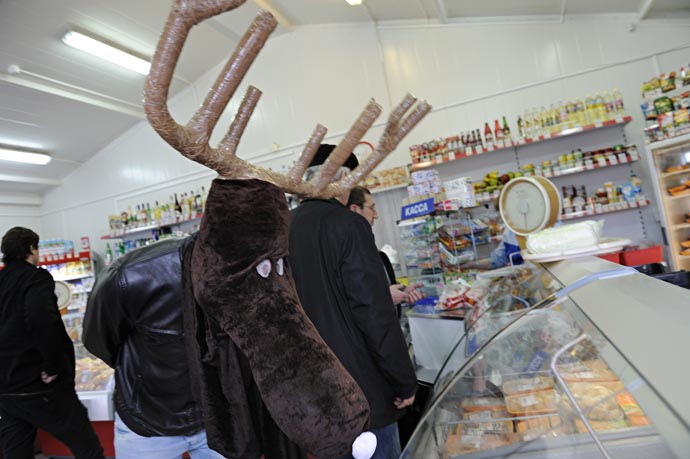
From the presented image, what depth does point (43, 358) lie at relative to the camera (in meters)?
2.43

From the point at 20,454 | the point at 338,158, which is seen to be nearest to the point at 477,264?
the point at 338,158

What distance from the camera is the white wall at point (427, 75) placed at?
15.0 feet

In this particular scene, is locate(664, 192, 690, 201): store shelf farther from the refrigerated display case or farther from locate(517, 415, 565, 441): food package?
locate(517, 415, 565, 441): food package

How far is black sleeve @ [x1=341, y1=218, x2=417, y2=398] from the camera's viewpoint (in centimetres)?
158

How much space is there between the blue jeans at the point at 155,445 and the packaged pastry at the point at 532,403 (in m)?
1.11

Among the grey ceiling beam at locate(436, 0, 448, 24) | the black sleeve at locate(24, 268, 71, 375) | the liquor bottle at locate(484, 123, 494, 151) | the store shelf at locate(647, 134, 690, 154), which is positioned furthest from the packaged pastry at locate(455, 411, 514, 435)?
the grey ceiling beam at locate(436, 0, 448, 24)

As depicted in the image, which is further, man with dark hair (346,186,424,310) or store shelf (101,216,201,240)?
store shelf (101,216,201,240)

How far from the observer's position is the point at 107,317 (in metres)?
1.41

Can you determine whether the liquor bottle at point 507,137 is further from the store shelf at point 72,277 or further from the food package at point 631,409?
the store shelf at point 72,277

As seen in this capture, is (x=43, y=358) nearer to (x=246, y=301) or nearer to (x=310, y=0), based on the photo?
(x=246, y=301)

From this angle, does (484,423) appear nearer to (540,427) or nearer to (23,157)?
(540,427)

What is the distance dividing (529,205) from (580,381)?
1.57 meters

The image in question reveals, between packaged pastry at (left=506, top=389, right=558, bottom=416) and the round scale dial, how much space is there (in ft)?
4.49

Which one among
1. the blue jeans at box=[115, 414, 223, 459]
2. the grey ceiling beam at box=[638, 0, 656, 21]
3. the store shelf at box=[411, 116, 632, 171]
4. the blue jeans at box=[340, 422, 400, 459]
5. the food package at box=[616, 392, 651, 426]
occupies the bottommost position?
the blue jeans at box=[340, 422, 400, 459]
